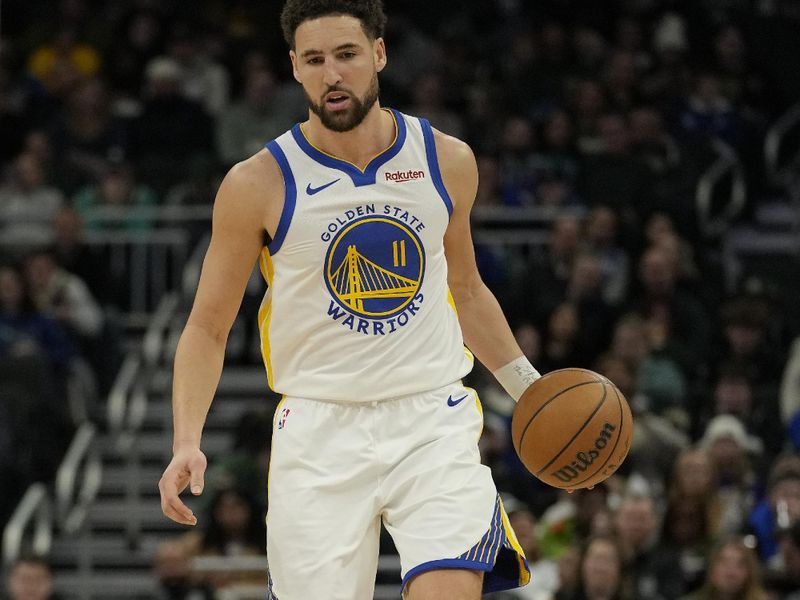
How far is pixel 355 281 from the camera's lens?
4.84 meters

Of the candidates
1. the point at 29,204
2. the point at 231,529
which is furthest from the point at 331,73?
the point at 29,204

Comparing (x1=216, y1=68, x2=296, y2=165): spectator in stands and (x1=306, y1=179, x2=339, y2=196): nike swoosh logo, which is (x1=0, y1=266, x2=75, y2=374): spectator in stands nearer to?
(x1=216, y1=68, x2=296, y2=165): spectator in stands

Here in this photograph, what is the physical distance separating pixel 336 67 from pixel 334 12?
17 centimetres

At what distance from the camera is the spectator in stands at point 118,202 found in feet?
42.7

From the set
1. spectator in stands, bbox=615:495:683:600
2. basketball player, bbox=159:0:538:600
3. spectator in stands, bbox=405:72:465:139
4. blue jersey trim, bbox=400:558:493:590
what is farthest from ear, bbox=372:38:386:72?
spectator in stands, bbox=405:72:465:139

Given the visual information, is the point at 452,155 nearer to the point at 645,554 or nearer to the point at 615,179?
the point at 645,554

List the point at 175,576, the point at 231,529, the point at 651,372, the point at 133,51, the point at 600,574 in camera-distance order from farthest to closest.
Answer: the point at 133,51
the point at 651,372
the point at 231,529
the point at 175,576
the point at 600,574

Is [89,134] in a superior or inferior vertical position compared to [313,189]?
inferior

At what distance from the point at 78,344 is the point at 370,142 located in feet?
23.8

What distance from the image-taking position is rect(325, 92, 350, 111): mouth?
16.0 feet

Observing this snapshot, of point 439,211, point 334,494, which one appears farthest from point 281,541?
point 439,211

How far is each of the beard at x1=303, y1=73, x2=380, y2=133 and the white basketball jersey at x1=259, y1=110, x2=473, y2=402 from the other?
116 mm

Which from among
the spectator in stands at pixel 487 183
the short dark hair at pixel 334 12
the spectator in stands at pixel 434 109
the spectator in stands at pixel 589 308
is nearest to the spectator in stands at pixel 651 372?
the spectator in stands at pixel 589 308

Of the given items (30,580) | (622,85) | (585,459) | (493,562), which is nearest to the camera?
(493,562)
